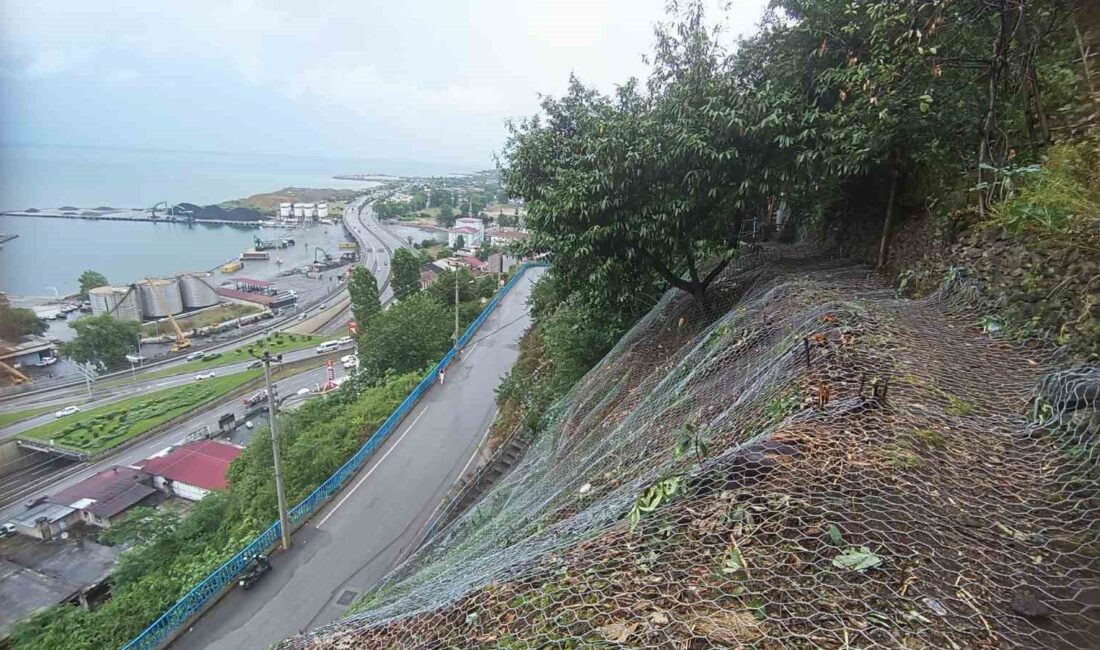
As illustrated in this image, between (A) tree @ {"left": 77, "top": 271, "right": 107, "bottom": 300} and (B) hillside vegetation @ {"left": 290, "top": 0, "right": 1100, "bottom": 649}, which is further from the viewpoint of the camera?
(A) tree @ {"left": 77, "top": 271, "right": 107, "bottom": 300}

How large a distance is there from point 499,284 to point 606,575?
26.6 metres

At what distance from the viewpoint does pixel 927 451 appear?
169 cm

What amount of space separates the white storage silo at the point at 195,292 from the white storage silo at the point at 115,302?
414 centimetres

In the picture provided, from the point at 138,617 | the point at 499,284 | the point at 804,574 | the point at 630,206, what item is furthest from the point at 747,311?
the point at 499,284

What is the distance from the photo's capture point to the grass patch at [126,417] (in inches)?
659

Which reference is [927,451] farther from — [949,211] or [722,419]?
[949,211]

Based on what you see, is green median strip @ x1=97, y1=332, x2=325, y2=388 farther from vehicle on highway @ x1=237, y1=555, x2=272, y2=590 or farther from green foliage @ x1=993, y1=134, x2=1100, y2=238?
green foliage @ x1=993, y1=134, x2=1100, y2=238

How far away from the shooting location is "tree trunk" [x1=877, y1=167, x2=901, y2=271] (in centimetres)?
460

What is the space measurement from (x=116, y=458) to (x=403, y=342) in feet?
38.1

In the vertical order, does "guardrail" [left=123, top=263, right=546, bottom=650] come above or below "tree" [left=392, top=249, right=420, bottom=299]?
below

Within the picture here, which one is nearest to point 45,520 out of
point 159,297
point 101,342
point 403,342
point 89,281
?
point 403,342

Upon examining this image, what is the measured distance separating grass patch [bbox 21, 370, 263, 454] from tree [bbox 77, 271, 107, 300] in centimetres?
1193

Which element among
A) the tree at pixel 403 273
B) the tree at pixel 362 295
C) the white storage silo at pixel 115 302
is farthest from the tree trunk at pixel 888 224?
the white storage silo at pixel 115 302

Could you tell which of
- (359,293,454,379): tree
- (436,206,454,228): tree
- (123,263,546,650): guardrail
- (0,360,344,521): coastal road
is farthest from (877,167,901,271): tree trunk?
(436,206,454,228): tree
